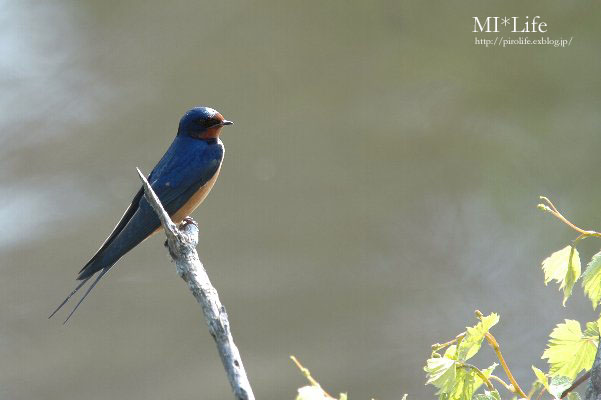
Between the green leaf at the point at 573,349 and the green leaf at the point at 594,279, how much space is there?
4 centimetres

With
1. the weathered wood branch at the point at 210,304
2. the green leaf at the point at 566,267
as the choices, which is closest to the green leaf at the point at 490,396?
the green leaf at the point at 566,267

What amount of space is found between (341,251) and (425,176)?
0.53 metres

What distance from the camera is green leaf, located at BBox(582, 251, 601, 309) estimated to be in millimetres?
1286

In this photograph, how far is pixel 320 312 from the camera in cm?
400

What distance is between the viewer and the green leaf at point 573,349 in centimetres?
130

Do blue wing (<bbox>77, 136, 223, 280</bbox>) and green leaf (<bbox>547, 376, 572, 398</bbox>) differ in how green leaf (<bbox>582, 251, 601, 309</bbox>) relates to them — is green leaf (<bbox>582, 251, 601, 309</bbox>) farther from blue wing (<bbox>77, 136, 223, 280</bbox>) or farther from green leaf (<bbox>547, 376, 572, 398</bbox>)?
blue wing (<bbox>77, 136, 223, 280</bbox>)

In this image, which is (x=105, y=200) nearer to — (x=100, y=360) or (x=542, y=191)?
(x=100, y=360)

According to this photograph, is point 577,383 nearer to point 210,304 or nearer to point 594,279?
point 594,279

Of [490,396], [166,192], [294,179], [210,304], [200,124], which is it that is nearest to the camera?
[490,396]

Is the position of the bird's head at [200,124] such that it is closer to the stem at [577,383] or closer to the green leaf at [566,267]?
the green leaf at [566,267]

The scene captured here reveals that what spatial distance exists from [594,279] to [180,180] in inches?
58.5

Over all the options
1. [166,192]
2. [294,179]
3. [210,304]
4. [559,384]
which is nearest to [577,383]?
[559,384]

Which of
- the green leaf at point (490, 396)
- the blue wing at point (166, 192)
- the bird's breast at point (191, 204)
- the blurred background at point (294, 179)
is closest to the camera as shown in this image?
the green leaf at point (490, 396)

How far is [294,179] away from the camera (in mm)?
4277
